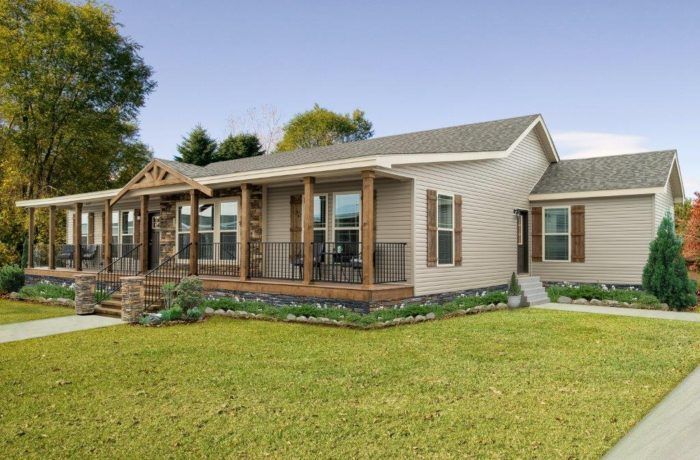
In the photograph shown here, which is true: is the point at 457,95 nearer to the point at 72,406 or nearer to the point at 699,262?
the point at 699,262

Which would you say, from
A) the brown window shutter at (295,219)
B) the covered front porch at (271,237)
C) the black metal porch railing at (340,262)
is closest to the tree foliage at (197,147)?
the covered front porch at (271,237)

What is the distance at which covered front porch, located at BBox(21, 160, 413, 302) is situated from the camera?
10.5 meters

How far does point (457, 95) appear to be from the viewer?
2344 cm

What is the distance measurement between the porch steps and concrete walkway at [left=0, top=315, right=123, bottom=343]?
9.87 metres

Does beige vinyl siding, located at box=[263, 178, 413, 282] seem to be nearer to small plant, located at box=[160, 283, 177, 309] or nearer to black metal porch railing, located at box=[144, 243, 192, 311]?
small plant, located at box=[160, 283, 177, 309]

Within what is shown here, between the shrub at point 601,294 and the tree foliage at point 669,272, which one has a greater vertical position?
the tree foliage at point 669,272

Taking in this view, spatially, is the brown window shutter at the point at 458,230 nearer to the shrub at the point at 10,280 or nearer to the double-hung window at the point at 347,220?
the double-hung window at the point at 347,220

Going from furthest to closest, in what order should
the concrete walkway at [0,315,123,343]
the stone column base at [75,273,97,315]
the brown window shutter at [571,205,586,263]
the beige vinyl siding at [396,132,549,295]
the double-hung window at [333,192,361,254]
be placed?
the brown window shutter at [571,205,586,263], the double-hung window at [333,192,361,254], the stone column base at [75,273,97,315], the beige vinyl siding at [396,132,549,295], the concrete walkway at [0,315,123,343]

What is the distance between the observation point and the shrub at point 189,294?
1009 cm

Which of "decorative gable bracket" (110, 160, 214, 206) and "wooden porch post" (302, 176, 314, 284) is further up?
"decorative gable bracket" (110, 160, 214, 206)

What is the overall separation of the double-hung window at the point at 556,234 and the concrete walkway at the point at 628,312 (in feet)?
7.68

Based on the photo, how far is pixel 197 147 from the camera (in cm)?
3244

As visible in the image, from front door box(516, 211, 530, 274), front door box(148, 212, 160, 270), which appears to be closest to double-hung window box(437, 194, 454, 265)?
front door box(516, 211, 530, 274)

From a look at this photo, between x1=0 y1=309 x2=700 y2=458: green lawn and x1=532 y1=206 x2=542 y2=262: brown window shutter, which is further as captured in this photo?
x1=532 y1=206 x2=542 y2=262: brown window shutter
